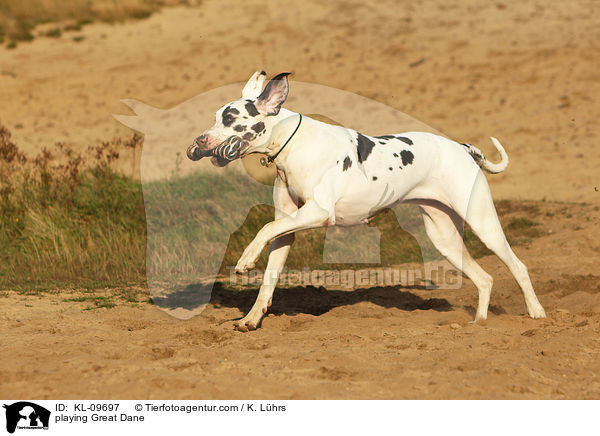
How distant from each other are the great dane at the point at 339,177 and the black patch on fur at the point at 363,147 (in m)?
0.01

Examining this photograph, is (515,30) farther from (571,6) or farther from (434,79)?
(434,79)

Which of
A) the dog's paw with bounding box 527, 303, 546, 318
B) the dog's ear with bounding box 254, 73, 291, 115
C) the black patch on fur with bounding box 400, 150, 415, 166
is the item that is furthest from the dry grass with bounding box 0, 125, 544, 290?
the dog's ear with bounding box 254, 73, 291, 115

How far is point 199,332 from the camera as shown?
677 cm

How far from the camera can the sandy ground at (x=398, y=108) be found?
533 cm

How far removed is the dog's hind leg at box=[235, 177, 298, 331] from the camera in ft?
22.8

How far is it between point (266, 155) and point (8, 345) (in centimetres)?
258

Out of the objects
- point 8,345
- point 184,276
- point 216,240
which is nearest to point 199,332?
point 8,345

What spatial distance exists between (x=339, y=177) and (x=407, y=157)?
0.78 meters

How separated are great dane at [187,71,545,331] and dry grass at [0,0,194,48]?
875 inches

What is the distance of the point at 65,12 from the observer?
28109 millimetres

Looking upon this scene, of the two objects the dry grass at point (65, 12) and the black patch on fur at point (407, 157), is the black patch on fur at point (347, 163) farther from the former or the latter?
the dry grass at point (65, 12)

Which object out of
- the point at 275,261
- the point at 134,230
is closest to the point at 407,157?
the point at 275,261
